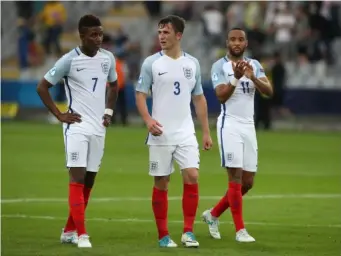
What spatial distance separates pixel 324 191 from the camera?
18.5m

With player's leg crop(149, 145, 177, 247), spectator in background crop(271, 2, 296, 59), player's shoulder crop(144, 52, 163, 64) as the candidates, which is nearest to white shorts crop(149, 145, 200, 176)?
player's leg crop(149, 145, 177, 247)

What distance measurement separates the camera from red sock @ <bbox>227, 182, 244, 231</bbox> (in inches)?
497

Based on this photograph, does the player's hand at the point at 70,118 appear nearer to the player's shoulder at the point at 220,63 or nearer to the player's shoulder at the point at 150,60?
the player's shoulder at the point at 150,60

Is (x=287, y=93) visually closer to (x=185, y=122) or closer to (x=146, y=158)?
(x=146, y=158)

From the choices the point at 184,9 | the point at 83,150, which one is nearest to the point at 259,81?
the point at 83,150

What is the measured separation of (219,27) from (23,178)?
19.4 m

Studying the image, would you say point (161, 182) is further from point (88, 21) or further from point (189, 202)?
point (88, 21)

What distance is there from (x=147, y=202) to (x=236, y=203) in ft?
14.0

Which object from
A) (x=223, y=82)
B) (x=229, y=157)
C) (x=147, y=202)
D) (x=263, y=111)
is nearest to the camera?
(x=229, y=157)

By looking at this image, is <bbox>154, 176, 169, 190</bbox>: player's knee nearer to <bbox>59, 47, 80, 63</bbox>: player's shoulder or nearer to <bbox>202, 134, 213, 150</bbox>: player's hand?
<bbox>202, 134, 213, 150</bbox>: player's hand

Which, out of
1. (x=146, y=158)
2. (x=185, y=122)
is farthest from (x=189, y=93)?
(x=146, y=158)

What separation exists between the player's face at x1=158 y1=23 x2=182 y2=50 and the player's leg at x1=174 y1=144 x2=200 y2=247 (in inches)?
43.6

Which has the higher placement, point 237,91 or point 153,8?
point 153,8

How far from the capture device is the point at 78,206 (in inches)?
472
